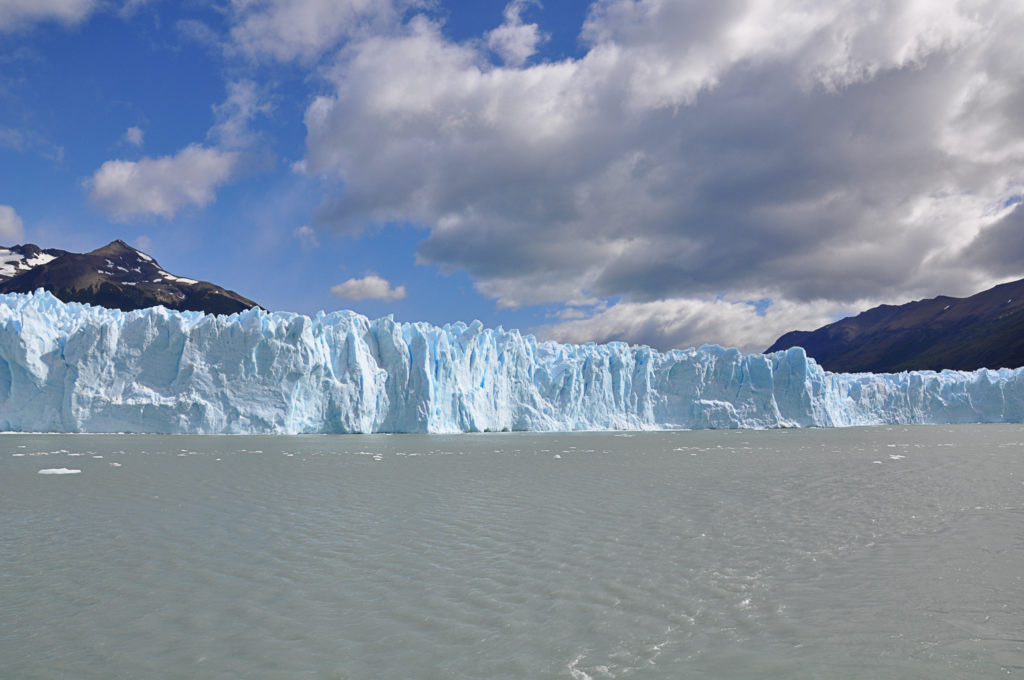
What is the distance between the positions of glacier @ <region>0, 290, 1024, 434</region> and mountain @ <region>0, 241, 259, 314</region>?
57.5 meters

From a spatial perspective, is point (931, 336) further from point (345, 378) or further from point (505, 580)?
point (505, 580)

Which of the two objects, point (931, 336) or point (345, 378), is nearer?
point (345, 378)

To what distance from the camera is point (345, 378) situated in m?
29.5

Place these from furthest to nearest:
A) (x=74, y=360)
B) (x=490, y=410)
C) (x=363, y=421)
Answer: (x=490, y=410) → (x=363, y=421) → (x=74, y=360)

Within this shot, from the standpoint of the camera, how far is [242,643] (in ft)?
14.1

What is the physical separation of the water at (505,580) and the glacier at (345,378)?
15727 millimetres

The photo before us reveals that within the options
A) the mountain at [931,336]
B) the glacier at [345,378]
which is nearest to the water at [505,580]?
the glacier at [345,378]

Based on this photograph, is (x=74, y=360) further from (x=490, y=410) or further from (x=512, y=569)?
(x=512, y=569)

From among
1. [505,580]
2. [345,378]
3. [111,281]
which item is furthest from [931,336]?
[505,580]

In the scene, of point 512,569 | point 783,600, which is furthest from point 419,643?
point 783,600

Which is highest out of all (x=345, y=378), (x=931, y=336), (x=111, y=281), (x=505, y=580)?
(x=111, y=281)

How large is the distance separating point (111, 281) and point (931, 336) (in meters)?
155

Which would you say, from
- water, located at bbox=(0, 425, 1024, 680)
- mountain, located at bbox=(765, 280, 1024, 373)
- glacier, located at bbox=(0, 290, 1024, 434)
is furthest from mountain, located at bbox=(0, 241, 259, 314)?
mountain, located at bbox=(765, 280, 1024, 373)

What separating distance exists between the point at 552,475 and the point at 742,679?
1038cm
